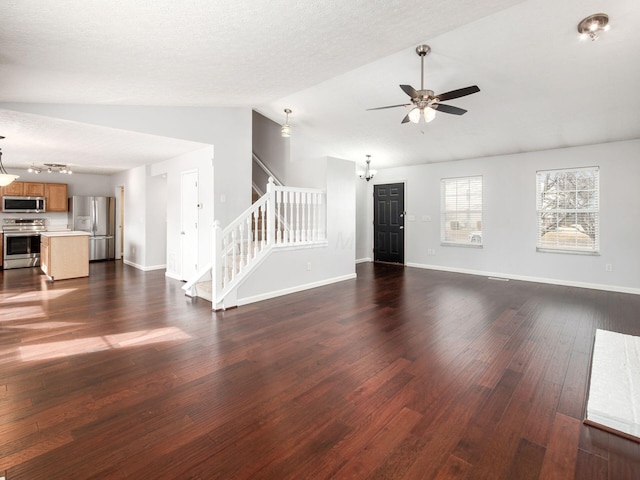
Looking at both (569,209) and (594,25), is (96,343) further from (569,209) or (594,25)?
(569,209)

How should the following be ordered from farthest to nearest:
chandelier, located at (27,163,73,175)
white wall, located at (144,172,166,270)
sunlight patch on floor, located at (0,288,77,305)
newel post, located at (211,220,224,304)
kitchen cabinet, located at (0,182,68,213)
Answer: kitchen cabinet, located at (0,182,68,213), white wall, located at (144,172,166,270), chandelier, located at (27,163,73,175), sunlight patch on floor, located at (0,288,77,305), newel post, located at (211,220,224,304)

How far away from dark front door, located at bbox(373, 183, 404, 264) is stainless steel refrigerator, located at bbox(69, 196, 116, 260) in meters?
7.44

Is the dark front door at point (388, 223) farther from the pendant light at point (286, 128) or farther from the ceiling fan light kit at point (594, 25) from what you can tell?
the ceiling fan light kit at point (594, 25)

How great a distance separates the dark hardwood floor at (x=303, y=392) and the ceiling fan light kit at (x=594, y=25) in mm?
2998

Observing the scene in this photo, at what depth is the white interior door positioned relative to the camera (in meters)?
5.89

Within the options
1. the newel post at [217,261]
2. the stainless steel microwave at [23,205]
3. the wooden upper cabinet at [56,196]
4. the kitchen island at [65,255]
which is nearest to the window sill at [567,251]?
the newel post at [217,261]

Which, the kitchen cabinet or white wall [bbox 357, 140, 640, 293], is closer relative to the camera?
white wall [bbox 357, 140, 640, 293]

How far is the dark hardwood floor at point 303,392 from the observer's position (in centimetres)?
163

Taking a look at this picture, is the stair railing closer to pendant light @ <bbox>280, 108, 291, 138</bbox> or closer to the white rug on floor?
pendant light @ <bbox>280, 108, 291, 138</bbox>

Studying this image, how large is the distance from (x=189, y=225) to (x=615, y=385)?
615 centimetres

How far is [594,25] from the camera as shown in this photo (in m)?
2.91

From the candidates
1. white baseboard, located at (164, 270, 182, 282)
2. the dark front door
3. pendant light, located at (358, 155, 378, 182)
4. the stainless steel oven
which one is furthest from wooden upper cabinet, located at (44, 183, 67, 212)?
the dark front door

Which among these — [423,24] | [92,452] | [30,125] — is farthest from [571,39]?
[30,125]

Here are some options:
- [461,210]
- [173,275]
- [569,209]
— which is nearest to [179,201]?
[173,275]
